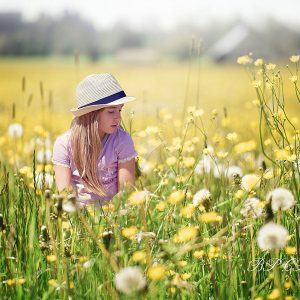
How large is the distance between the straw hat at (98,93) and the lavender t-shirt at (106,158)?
6.2 inches

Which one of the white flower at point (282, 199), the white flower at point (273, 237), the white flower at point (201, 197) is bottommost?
the white flower at point (201, 197)

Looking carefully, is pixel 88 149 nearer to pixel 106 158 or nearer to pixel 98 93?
pixel 106 158

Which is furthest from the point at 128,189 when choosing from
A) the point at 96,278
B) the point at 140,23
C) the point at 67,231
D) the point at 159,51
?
the point at 140,23

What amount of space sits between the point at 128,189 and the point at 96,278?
63 cm

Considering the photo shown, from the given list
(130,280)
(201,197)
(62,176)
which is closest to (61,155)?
(62,176)

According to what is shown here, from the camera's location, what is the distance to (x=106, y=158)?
2.70 m

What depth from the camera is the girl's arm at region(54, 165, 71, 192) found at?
2.62 metres

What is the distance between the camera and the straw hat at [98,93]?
102 inches

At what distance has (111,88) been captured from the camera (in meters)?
2.60

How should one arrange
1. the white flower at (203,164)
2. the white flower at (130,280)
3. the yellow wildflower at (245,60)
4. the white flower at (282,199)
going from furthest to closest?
the white flower at (203,164) → the yellow wildflower at (245,60) → the white flower at (282,199) → the white flower at (130,280)

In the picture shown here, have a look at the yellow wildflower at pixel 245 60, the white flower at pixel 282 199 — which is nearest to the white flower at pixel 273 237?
the white flower at pixel 282 199

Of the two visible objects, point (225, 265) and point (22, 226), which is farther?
point (22, 226)

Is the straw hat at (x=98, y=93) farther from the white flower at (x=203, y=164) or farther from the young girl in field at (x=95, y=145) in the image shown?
the white flower at (x=203, y=164)

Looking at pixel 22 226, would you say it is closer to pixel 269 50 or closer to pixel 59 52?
pixel 269 50
